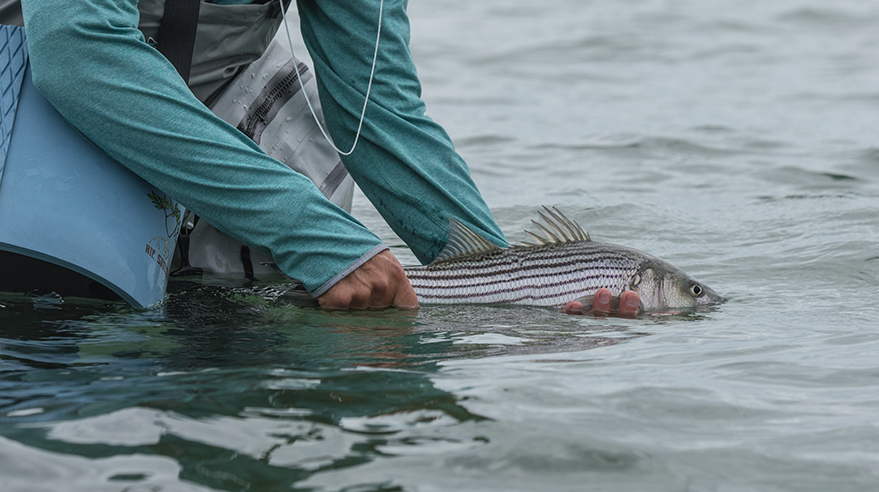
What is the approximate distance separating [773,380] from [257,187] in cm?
203

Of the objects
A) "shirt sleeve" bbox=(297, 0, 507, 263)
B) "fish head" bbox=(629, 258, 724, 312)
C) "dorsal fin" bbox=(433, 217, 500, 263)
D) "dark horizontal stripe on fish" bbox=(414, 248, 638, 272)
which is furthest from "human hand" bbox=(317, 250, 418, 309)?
"fish head" bbox=(629, 258, 724, 312)

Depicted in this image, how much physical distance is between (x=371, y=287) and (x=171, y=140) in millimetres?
966

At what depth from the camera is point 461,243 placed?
4645mm

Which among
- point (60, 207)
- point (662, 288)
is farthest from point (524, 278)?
point (60, 207)

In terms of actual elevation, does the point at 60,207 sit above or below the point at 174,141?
below

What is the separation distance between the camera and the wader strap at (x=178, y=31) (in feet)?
13.5

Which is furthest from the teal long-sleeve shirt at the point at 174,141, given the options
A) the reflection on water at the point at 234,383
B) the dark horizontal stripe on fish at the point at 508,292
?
the dark horizontal stripe on fish at the point at 508,292

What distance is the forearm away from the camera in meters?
3.55

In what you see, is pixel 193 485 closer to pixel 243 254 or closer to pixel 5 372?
pixel 5 372

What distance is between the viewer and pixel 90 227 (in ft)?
12.1

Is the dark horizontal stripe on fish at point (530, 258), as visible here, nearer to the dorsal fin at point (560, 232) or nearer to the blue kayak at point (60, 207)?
the dorsal fin at point (560, 232)

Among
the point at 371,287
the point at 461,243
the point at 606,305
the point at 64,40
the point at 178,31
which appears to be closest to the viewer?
the point at 64,40

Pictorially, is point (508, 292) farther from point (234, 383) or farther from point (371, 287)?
point (234, 383)

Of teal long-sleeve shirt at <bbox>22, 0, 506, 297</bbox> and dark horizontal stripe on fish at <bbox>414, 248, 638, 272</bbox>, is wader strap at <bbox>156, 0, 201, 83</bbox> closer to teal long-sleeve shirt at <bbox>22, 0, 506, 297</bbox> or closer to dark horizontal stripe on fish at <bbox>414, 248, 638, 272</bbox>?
teal long-sleeve shirt at <bbox>22, 0, 506, 297</bbox>
